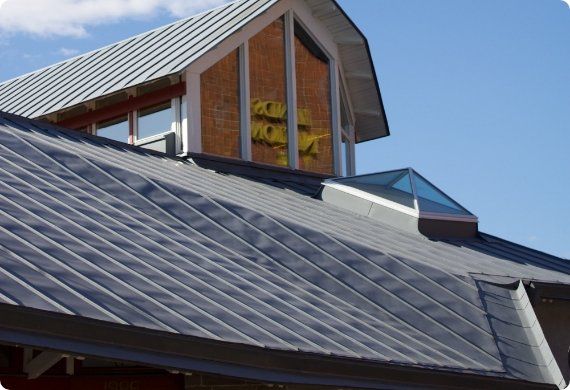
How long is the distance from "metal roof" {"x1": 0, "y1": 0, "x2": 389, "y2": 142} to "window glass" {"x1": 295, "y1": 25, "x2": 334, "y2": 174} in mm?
583

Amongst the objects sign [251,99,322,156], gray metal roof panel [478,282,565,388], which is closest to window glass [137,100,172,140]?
sign [251,99,322,156]

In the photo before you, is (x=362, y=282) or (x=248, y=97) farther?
(x=248, y=97)

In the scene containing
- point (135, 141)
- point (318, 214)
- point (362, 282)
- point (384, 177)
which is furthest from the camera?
point (135, 141)

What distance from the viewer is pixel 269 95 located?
1884 cm

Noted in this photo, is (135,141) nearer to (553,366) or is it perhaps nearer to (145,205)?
(145,205)

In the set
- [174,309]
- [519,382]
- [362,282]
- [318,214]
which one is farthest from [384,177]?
[174,309]

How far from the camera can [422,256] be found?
13391 millimetres

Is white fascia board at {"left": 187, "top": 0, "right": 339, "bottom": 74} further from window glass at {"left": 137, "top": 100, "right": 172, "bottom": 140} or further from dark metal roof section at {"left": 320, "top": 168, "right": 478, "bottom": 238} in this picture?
dark metal roof section at {"left": 320, "top": 168, "right": 478, "bottom": 238}

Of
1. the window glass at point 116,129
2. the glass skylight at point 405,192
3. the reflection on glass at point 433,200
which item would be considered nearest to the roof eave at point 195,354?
the glass skylight at point 405,192

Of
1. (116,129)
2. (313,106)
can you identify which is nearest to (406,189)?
(313,106)

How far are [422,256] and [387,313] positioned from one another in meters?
2.28

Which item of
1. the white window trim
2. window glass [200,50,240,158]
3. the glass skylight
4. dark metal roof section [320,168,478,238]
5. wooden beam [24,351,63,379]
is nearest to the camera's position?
wooden beam [24,351,63,379]

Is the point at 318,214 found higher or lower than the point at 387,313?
higher

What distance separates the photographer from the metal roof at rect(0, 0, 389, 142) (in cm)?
1820
